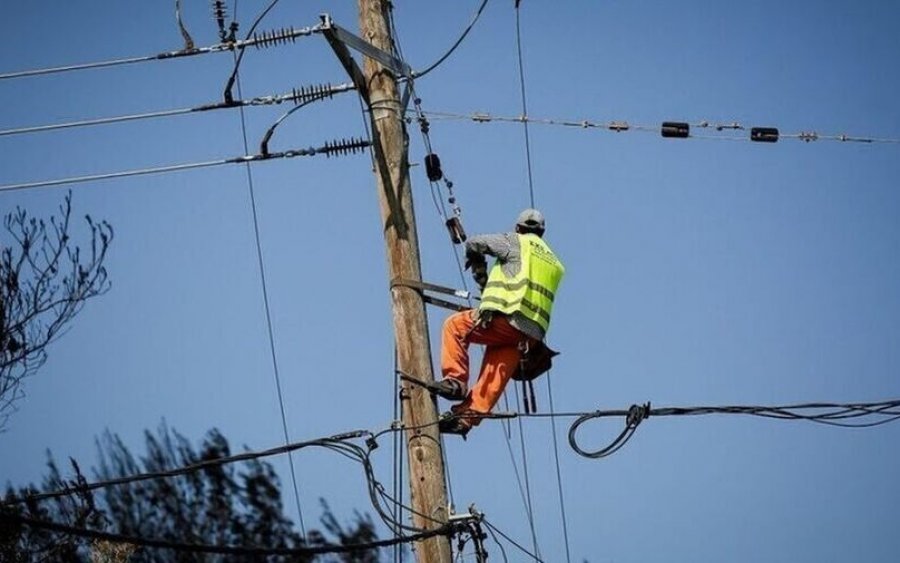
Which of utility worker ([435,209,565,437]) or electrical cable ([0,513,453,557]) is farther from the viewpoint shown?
utility worker ([435,209,565,437])

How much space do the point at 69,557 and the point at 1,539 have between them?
994 mm

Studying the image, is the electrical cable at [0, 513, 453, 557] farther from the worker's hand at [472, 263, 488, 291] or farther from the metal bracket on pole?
Result: the metal bracket on pole

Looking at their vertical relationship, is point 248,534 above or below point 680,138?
below

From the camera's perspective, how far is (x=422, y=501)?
23.4ft

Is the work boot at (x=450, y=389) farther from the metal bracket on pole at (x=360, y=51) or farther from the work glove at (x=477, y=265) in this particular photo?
the metal bracket on pole at (x=360, y=51)

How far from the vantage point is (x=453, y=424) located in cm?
750

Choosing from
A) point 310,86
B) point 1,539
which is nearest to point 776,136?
point 310,86

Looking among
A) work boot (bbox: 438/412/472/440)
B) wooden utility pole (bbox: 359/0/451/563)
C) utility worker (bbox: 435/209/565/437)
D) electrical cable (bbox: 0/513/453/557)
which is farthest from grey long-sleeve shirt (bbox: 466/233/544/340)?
electrical cable (bbox: 0/513/453/557)

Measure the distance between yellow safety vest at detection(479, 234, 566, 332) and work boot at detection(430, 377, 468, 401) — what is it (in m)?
0.55

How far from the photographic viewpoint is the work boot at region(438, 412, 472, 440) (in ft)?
24.5

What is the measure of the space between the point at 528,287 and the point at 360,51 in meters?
1.97

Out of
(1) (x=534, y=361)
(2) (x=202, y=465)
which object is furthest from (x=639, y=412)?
(2) (x=202, y=465)

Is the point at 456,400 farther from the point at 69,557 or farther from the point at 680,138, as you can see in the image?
the point at 69,557

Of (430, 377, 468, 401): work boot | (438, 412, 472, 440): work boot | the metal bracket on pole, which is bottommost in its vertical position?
(438, 412, 472, 440): work boot
